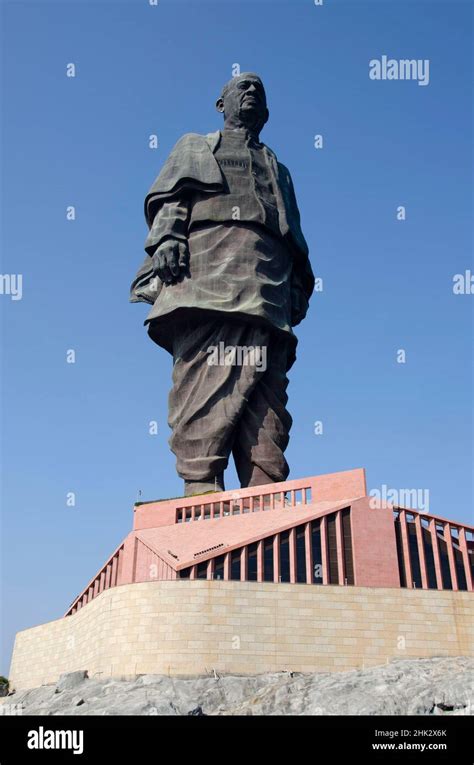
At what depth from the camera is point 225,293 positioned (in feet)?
82.7

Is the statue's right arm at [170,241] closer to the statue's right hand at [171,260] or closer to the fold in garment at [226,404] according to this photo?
the statue's right hand at [171,260]

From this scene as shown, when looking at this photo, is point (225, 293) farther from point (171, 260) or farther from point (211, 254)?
point (171, 260)

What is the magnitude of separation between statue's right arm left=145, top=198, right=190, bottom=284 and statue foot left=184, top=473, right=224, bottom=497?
595cm

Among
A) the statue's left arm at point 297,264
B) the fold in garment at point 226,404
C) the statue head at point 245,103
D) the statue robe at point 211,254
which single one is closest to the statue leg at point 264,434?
the fold in garment at point 226,404

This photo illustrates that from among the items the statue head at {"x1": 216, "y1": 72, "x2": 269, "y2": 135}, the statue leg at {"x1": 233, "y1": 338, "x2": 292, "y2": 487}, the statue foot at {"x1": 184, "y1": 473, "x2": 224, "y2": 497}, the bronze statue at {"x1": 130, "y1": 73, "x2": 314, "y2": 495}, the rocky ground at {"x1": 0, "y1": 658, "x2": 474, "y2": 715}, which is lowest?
the rocky ground at {"x1": 0, "y1": 658, "x2": 474, "y2": 715}

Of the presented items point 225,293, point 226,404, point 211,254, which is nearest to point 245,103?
point 211,254

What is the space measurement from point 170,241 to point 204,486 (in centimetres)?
731

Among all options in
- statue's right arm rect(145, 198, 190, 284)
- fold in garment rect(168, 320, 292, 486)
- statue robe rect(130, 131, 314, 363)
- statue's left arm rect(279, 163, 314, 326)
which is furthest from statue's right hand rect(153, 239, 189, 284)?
statue's left arm rect(279, 163, 314, 326)

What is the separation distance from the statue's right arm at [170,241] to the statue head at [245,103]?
338cm

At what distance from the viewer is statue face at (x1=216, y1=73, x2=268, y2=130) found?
27281mm

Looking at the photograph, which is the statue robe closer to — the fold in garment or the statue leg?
the fold in garment

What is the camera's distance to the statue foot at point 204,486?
79.6 ft
